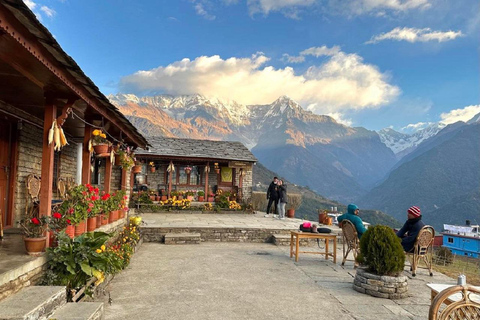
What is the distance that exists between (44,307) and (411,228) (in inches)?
245

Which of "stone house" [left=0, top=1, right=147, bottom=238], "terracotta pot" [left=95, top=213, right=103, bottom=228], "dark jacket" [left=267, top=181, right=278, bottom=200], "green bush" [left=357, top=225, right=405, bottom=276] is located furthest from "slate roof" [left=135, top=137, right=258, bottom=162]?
"green bush" [left=357, top=225, right=405, bottom=276]

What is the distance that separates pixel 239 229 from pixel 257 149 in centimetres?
18294

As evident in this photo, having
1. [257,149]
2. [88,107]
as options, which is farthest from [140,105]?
[88,107]

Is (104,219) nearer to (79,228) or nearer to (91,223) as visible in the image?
(91,223)

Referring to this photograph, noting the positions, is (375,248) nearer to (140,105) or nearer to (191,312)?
(191,312)

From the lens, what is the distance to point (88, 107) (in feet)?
18.2

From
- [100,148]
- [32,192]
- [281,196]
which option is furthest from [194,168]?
[32,192]

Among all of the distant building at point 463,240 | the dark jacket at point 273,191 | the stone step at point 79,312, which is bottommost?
the distant building at point 463,240

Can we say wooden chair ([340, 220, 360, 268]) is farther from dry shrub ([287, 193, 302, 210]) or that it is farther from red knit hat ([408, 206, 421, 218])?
dry shrub ([287, 193, 302, 210])

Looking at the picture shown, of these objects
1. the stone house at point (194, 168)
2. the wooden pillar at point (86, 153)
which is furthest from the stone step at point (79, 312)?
the stone house at point (194, 168)

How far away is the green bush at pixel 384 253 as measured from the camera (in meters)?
5.23

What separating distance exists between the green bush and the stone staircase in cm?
400

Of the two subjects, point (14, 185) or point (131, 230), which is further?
point (131, 230)

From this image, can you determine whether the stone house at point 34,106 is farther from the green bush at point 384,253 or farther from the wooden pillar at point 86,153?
the green bush at point 384,253
